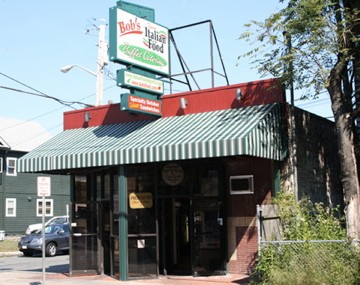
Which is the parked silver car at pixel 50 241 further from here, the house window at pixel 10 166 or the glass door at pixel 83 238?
the house window at pixel 10 166

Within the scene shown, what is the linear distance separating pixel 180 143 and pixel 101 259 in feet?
16.8

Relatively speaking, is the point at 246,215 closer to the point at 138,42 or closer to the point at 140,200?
the point at 140,200

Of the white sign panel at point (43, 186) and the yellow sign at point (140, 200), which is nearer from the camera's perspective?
the white sign panel at point (43, 186)

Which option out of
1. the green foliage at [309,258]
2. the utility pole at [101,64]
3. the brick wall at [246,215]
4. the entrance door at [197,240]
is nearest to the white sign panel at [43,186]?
the entrance door at [197,240]

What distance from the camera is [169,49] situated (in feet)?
57.2

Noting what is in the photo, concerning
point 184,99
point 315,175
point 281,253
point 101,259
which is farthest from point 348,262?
point 101,259

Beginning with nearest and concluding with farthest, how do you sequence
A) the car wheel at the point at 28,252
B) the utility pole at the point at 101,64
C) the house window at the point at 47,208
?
the utility pole at the point at 101,64, the car wheel at the point at 28,252, the house window at the point at 47,208

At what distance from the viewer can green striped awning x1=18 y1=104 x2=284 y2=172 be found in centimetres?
1326

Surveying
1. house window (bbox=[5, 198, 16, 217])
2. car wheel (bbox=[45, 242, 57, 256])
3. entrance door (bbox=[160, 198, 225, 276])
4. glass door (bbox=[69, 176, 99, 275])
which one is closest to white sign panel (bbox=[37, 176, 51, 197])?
glass door (bbox=[69, 176, 99, 275])

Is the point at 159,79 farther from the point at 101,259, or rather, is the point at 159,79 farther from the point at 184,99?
the point at 101,259

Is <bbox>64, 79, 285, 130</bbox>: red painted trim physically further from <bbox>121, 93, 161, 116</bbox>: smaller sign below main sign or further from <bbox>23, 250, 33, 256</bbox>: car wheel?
<bbox>23, 250, 33, 256</bbox>: car wheel

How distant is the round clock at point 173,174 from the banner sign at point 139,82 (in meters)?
2.24

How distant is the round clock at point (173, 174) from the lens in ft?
51.6

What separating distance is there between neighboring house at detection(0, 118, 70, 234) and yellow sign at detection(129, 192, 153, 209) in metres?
28.6
